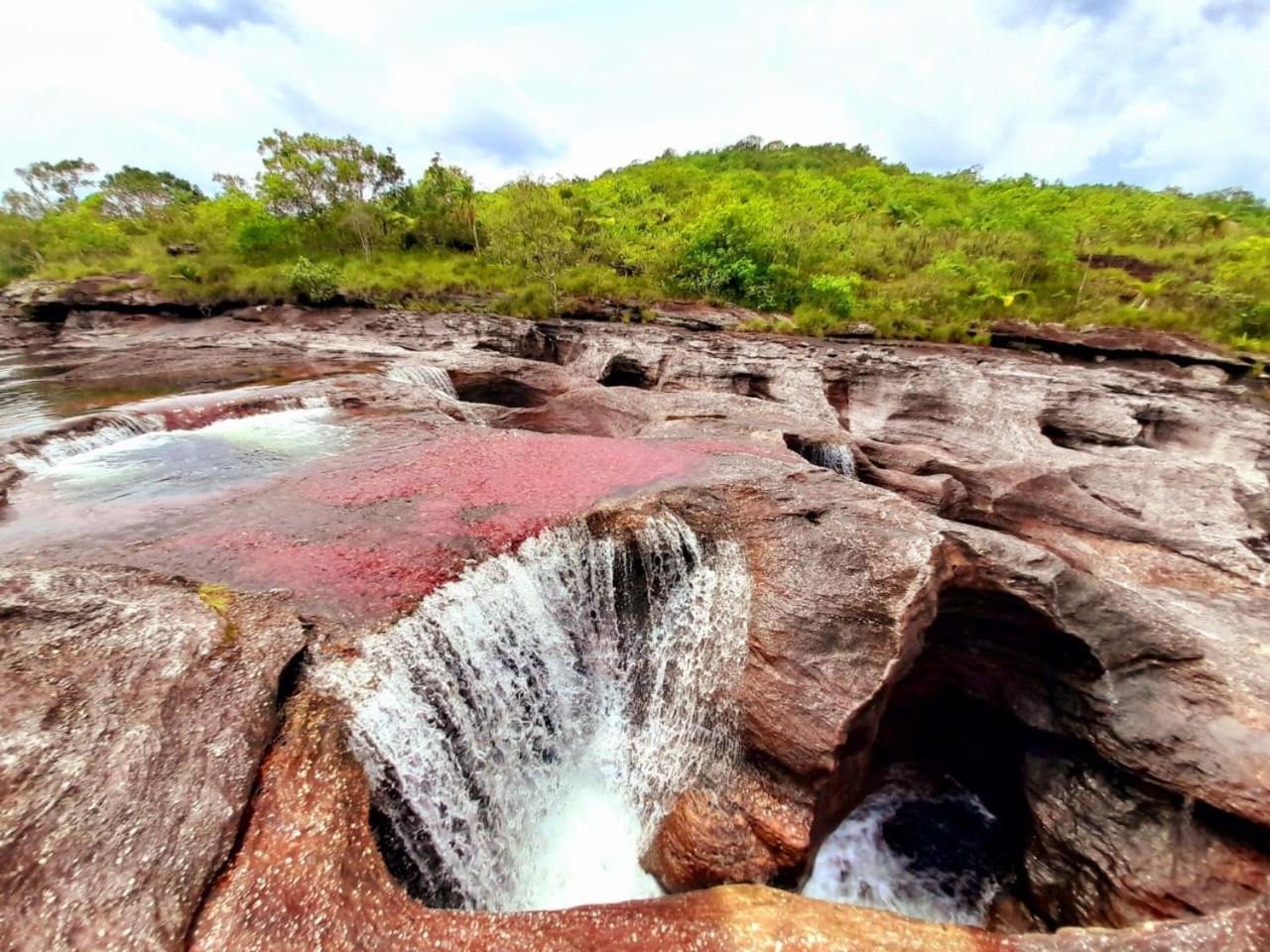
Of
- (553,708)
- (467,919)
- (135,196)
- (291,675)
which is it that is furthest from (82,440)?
(135,196)

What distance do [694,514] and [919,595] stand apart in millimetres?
2478

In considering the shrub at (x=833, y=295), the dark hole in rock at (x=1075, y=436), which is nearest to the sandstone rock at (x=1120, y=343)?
the shrub at (x=833, y=295)

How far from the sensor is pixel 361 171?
97.9ft

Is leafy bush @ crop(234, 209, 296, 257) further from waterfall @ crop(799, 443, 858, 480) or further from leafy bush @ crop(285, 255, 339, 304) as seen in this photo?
waterfall @ crop(799, 443, 858, 480)

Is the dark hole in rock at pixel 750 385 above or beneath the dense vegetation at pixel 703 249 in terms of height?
beneath

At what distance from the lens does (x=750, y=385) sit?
52.0 feet

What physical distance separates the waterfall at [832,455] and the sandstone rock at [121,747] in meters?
8.59

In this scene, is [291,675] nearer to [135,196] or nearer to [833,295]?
[833,295]

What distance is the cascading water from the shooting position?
5.51 metres

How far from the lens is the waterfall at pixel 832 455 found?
10.4 metres

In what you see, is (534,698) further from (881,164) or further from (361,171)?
(881,164)

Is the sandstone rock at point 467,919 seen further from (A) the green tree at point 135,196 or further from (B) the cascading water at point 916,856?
(A) the green tree at point 135,196

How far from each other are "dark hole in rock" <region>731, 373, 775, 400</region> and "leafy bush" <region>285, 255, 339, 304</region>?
1757cm

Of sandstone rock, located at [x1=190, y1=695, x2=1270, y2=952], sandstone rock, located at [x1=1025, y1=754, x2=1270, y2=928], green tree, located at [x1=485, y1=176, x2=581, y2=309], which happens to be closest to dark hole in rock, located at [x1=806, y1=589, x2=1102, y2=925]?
sandstone rock, located at [x1=1025, y1=754, x2=1270, y2=928]
